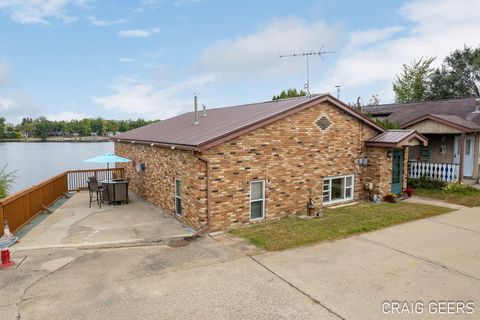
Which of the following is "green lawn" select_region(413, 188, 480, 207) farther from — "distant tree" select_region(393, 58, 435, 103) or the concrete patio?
"distant tree" select_region(393, 58, 435, 103)

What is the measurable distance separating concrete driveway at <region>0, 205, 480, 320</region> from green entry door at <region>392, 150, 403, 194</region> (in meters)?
5.54

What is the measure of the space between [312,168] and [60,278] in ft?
28.5

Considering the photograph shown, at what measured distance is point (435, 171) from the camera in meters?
16.7

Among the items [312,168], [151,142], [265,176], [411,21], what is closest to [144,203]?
[151,142]

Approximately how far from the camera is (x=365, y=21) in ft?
69.2

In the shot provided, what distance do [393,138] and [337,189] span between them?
3.15 metres

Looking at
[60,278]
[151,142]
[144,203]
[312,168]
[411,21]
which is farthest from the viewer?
[411,21]

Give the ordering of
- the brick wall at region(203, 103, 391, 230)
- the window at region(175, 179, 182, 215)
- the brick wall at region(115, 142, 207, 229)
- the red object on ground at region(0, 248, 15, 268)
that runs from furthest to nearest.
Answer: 1. the window at region(175, 179, 182, 215)
2. the brick wall at region(203, 103, 391, 230)
3. the brick wall at region(115, 142, 207, 229)
4. the red object on ground at region(0, 248, 15, 268)

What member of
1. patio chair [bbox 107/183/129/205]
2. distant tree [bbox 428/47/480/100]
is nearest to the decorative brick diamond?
patio chair [bbox 107/183/129/205]

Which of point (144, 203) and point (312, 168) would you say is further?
point (144, 203)

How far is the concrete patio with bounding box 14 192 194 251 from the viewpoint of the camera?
30.0 feet

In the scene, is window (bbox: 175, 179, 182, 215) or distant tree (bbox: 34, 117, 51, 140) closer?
window (bbox: 175, 179, 182, 215)

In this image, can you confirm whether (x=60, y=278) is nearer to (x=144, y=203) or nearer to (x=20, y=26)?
(x=144, y=203)

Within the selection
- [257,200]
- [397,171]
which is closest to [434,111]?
[397,171]
